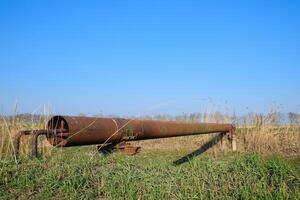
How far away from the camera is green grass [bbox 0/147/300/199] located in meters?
3.12

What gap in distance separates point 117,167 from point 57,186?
2.41 feet

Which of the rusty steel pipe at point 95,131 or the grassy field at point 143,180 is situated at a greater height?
the rusty steel pipe at point 95,131

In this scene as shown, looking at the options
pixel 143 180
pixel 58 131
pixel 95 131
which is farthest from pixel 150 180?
pixel 58 131

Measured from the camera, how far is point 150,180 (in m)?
3.36

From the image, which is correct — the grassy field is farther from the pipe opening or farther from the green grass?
the pipe opening

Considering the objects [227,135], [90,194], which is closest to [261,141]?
[227,135]

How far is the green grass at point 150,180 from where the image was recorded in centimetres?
312

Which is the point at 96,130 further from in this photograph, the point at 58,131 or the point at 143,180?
the point at 143,180

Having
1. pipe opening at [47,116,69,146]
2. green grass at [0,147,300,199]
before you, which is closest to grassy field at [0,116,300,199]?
green grass at [0,147,300,199]

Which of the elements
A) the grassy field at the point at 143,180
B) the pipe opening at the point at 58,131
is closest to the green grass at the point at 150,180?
the grassy field at the point at 143,180

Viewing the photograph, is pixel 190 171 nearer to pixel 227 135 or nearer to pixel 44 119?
pixel 44 119

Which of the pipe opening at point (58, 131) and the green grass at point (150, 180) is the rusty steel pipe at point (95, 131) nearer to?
the pipe opening at point (58, 131)

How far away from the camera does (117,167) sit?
→ 383 centimetres

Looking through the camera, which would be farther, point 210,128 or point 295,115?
point 295,115
